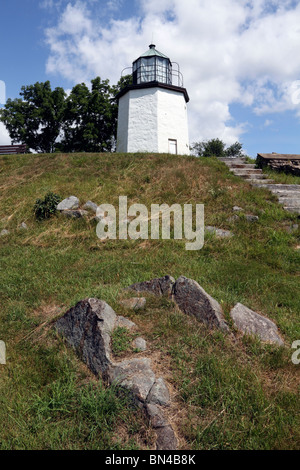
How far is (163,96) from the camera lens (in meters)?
22.3

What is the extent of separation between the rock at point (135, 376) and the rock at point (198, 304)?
1.08m

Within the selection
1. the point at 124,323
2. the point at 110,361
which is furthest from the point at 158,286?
the point at 110,361

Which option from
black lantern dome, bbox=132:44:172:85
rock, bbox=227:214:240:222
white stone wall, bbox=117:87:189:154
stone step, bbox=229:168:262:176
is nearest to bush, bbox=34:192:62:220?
rock, bbox=227:214:240:222

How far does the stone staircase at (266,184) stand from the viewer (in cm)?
1005

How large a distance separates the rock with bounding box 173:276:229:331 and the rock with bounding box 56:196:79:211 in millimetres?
6583

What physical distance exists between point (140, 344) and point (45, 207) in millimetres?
7623

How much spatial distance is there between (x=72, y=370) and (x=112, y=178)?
9844 millimetres

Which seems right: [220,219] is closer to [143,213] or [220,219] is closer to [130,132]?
[143,213]

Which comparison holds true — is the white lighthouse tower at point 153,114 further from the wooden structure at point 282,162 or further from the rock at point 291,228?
the rock at point 291,228

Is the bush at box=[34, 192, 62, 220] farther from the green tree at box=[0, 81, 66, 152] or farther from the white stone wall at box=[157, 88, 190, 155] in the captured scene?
the green tree at box=[0, 81, 66, 152]

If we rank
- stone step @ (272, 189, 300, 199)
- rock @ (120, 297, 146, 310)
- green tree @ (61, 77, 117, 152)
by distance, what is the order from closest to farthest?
rock @ (120, 297, 146, 310) < stone step @ (272, 189, 300, 199) < green tree @ (61, 77, 117, 152)

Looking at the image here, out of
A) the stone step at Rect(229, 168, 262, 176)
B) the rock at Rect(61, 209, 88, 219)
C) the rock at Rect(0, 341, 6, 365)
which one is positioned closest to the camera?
the rock at Rect(0, 341, 6, 365)

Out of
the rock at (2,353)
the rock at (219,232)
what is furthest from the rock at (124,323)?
the rock at (219,232)

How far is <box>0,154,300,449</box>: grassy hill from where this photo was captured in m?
2.55
